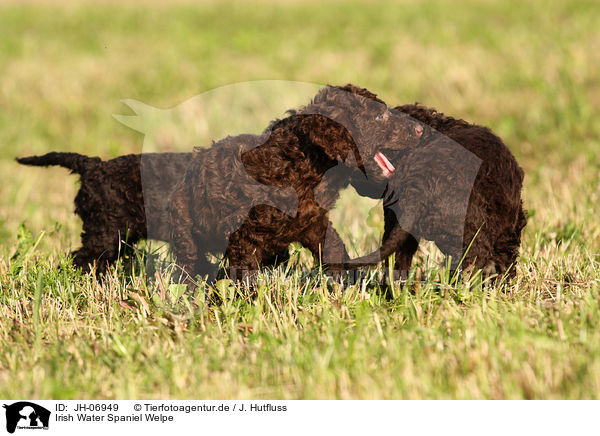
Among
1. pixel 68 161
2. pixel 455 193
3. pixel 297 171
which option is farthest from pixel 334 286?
pixel 68 161

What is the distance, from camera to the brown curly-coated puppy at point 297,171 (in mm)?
3373

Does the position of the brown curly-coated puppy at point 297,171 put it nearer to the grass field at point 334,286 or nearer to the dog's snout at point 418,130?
the dog's snout at point 418,130

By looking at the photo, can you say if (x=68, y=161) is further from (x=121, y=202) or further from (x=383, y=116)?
(x=383, y=116)

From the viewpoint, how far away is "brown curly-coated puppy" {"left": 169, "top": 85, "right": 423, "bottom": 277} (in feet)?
11.1

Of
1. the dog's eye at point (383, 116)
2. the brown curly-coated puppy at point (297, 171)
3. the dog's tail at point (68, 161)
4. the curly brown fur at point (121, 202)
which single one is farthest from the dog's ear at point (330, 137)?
the dog's tail at point (68, 161)

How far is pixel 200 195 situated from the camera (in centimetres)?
356

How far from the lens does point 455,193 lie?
3457 mm

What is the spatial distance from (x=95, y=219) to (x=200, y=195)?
1087 millimetres

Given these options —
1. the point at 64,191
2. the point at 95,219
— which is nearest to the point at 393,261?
the point at 95,219

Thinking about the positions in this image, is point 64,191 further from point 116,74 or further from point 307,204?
point 307,204
